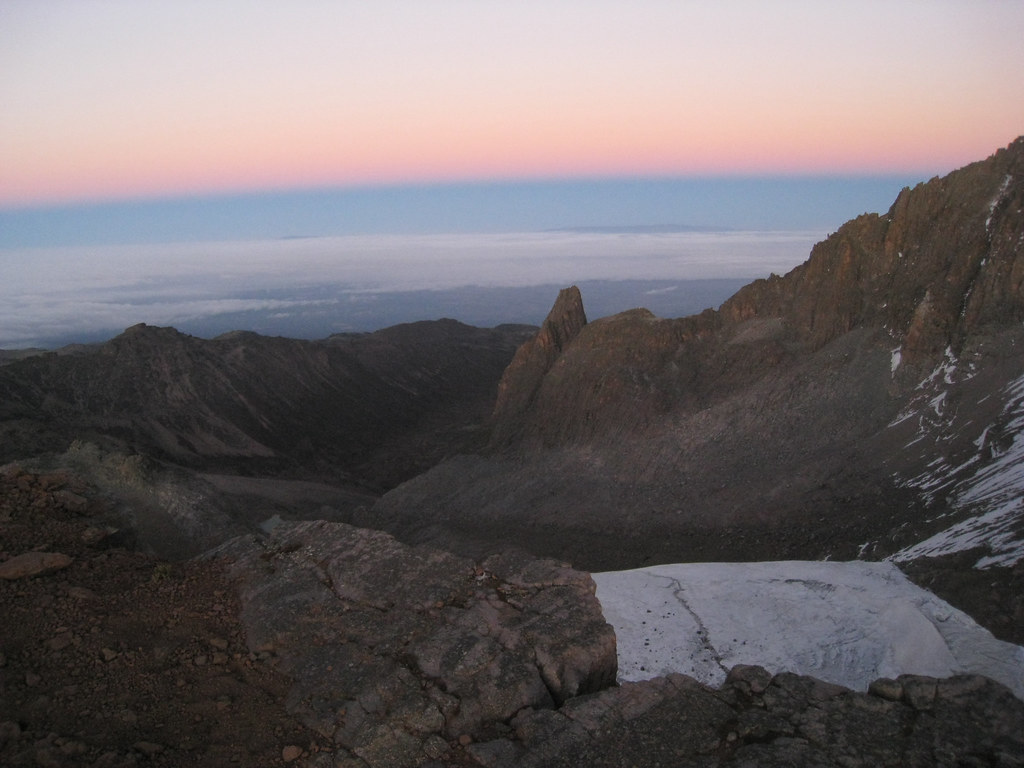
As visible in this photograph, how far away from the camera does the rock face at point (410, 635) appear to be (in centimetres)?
623

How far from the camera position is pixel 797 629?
11844 mm

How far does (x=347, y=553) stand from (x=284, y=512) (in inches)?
1247

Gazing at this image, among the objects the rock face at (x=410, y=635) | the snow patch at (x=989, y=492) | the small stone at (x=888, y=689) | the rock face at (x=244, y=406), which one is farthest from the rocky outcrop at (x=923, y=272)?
the rock face at (x=244, y=406)

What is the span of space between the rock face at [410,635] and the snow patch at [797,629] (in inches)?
90.0

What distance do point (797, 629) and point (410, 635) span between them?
24.6ft

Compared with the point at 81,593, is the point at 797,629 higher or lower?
lower

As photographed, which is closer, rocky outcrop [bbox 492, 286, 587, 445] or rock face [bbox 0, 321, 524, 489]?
rocky outcrop [bbox 492, 286, 587, 445]

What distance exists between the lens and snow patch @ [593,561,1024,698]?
1047 centimetres

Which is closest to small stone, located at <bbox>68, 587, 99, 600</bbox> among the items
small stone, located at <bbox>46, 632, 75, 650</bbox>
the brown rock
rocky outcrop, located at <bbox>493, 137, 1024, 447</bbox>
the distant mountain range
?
the brown rock

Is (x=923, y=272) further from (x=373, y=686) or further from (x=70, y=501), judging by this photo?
(x=70, y=501)

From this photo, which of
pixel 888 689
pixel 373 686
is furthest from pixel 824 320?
pixel 373 686

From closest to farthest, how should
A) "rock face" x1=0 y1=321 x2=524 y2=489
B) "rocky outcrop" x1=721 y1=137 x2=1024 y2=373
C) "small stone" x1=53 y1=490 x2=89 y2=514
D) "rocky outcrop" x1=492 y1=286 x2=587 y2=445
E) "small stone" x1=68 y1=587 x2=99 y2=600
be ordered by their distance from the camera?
"small stone" x1=68 y1=587 x2=99 y2=600 → "small stone" x1=53 y1=490 x2=89 y2=514 → "rocky outcrop" x1=721 y1=137 x2=1024 y2=373 → "rocky outcrop" x1=492 y1=286 x2=587 y2=445 → "rock face" x1=0 y1=321 x2=524 y2=489

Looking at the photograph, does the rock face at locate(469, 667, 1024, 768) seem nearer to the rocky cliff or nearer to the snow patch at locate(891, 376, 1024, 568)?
the rocky cliff

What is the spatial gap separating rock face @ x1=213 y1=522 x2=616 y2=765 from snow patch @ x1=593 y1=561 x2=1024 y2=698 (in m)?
2.29
